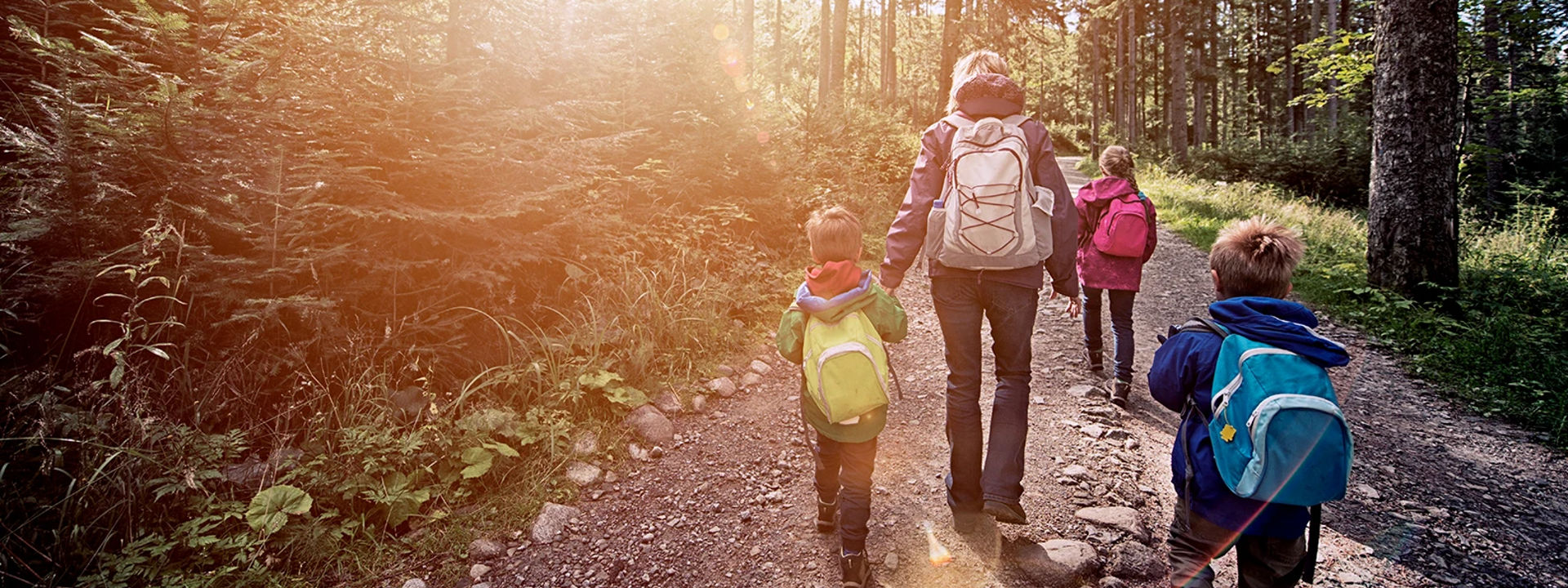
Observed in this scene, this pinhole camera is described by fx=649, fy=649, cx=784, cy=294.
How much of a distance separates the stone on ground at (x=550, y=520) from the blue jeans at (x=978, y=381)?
2050mm

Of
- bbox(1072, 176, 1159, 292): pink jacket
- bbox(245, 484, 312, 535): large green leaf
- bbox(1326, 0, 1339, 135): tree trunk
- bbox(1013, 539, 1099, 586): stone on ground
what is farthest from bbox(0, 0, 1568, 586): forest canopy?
bbox(1326, 0, 1339, 135): tree trunk

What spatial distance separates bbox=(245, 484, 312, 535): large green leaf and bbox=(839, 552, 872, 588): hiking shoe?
A: 2.51 meters

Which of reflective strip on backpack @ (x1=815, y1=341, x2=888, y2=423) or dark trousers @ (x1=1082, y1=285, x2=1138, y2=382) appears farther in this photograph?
dark trousers @ (x1=1082, y1=285, x2=1138, y2=382)

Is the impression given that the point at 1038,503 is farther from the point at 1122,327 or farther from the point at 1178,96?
the point at 1178,96

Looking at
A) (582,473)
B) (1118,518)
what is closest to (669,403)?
(582,473)

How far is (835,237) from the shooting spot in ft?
9.46

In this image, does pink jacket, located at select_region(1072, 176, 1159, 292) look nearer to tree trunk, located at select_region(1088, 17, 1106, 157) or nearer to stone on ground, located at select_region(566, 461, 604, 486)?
stone on ground, located at select_region(566, 461, 604, 486)

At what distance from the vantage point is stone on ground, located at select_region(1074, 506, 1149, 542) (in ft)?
10.6

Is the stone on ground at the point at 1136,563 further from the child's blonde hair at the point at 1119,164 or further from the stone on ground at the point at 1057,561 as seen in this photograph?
the child's blonde hair at the point at 1119,164

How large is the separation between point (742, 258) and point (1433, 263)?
7091 millimetres

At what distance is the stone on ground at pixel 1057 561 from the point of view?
113 inches

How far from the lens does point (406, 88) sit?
171 inches

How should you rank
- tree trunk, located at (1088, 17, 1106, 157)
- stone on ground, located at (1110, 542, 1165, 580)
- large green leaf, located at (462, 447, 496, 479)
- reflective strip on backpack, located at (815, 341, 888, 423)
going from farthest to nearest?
tree trunk, located at (1088, 17, 1106, 157), large green leaf, located at (462, 447, 496, 479), stone on ground, located at (1110, 542, 1165, 580), reflective strip on backpack, located at (815, 341, 888, 423)

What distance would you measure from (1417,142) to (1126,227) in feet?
14.4
